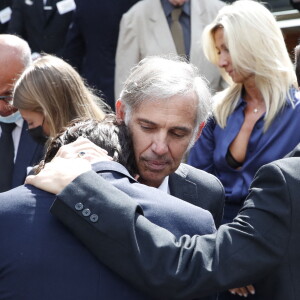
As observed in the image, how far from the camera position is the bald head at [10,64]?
4155mm

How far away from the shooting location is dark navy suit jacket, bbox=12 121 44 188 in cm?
378

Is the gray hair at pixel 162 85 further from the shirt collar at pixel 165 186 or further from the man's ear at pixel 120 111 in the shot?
the shirt collar at pixel 165 186

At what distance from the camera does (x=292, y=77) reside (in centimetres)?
409

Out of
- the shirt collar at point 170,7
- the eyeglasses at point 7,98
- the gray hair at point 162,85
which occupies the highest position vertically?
the gray hair at point 162,85

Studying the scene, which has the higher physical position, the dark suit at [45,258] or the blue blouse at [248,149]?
the dark suit at [45,258]

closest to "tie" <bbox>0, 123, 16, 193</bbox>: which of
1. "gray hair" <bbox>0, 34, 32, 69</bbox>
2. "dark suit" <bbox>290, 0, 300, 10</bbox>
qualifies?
"gray hair" <bbox>0, 34, 32, 69</bbox>

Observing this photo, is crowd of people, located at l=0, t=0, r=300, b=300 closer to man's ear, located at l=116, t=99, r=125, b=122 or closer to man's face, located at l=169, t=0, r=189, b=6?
man's ear, located at l=116, t=99, r=125, b=122

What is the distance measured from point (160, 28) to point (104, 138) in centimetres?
335

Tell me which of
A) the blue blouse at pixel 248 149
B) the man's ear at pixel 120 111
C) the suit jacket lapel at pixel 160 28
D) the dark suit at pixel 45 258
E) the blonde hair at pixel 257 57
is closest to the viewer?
the dark suit at pixel 45 258

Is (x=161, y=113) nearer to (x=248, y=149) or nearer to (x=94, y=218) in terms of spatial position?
(x=94, y=218)

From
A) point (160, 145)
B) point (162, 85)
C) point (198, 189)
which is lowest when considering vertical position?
point (198, 189)

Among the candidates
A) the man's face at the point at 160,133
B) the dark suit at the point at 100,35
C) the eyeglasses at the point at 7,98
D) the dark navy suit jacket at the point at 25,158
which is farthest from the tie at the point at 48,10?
the man's face at the point at 160,133

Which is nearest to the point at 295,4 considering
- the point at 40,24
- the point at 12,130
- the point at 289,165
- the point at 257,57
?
the point at 257,57

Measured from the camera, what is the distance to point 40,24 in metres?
6.23
